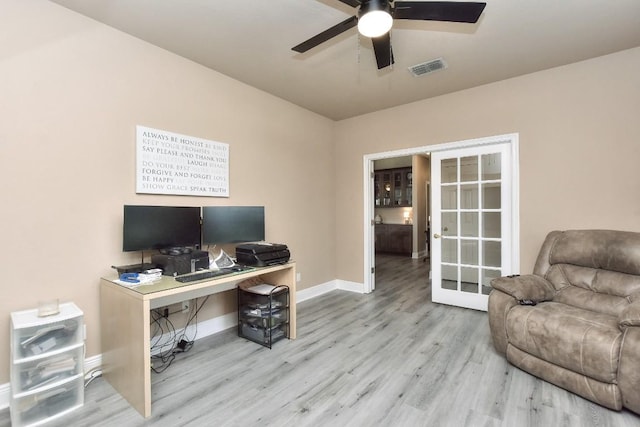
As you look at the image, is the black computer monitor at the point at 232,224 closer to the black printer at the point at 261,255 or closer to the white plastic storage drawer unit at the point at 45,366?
the black printer at the point at 261,255

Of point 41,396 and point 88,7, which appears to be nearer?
point 41,396

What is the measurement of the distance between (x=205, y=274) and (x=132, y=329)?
575 millimetres

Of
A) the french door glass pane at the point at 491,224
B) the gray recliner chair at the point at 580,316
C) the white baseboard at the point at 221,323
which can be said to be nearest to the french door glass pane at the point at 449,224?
the french door glass pane at the point at 491,224

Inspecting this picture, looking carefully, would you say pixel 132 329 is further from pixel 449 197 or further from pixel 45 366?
pixel 449 197

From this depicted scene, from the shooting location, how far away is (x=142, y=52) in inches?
98.0

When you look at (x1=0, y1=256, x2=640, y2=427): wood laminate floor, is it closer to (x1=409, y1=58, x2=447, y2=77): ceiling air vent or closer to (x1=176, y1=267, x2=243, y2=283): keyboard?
(x1=176, y1=267, x2=243, y2=283): keyboard

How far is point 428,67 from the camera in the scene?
9.77 feet

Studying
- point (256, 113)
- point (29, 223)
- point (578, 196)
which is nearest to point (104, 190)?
point (29, 223)

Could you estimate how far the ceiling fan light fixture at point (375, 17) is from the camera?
5.20ft

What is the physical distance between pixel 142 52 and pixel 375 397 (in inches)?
127

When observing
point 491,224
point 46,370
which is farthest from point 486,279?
point 46,370

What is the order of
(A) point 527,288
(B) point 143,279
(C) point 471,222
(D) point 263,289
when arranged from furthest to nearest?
(C) point 471,222 → (D) point 263,289 → (A) point 527,288 → (B) point 143,279

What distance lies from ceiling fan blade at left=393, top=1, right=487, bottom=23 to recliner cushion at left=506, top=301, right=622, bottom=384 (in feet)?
6.67

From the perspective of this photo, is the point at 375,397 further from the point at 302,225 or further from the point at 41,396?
the point at 302,225
